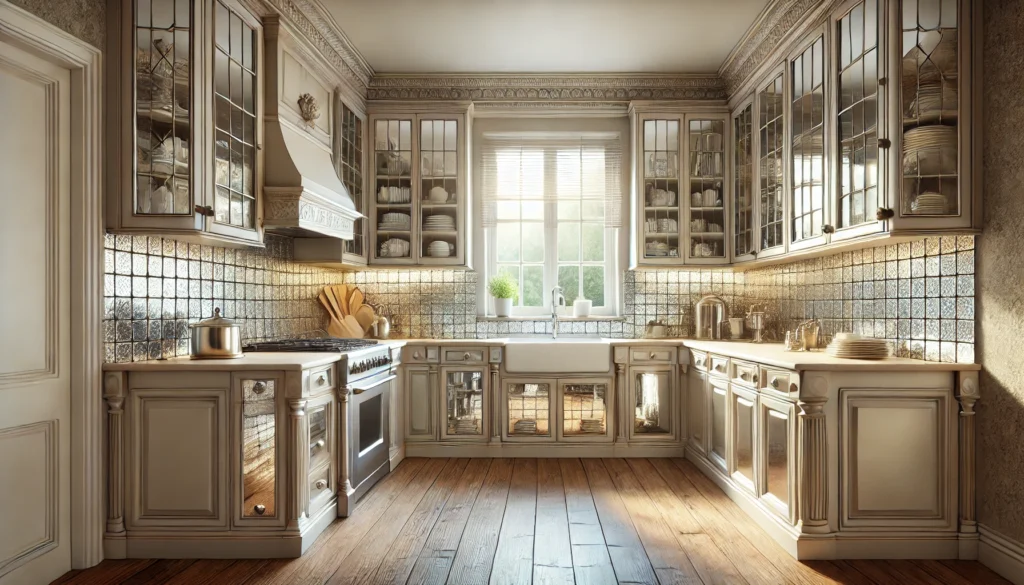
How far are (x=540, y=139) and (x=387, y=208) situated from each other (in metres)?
1.39

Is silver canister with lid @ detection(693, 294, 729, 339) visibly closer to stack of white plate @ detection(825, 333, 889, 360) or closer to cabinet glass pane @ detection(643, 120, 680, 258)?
cabinet glass pane @ detection(643, 120, 680, 258)

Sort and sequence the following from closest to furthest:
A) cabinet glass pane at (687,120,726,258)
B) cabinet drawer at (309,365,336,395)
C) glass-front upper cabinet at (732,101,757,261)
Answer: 1. cabinet drawer at (309,365,336,395)
2. glass-front upper cabinet at (732,101,757,261)
3. cabinet glass pane at (687,120,726,258)

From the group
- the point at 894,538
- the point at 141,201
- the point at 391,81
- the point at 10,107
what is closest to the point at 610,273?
the point at 391,81

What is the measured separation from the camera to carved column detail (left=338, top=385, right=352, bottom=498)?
11.0 ft

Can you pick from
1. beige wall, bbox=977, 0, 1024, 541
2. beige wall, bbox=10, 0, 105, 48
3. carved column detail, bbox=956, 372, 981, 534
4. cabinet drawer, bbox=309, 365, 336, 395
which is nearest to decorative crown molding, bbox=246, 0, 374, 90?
beige wall, bbox=10, 0, 105, 48

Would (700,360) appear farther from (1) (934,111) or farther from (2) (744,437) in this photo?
(1) (934,111)

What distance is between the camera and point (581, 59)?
4.59 m

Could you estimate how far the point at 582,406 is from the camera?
464 centimetres

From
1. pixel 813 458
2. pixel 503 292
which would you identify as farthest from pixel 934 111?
pixel 503 292

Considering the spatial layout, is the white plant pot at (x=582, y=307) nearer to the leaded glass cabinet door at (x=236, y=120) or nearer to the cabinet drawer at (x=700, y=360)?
the cabinet drawer at (x=700, y=360)

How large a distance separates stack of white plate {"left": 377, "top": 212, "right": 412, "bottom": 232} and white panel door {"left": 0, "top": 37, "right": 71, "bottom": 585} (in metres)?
2.37

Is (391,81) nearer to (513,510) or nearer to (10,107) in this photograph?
(10,107)

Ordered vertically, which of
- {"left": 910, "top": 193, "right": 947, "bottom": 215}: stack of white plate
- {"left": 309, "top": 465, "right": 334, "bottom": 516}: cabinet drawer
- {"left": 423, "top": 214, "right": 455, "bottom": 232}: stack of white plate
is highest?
{"left": 423, "top": 214, "right": 455, "bottom": 232}: stack of white plate

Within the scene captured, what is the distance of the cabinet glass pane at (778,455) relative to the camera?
2.95 meters
